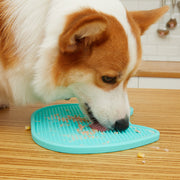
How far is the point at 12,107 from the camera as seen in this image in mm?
1071

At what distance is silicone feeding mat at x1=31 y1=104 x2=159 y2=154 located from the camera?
0.68 meters

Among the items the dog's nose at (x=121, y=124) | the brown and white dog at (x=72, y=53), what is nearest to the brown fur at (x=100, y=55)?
the brown and white dog at (x=72, y=53)

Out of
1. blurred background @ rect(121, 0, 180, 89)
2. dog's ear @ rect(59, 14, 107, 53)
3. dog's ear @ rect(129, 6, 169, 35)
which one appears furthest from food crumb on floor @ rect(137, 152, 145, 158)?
blurred background @ rect(121, 0, 180, 89)

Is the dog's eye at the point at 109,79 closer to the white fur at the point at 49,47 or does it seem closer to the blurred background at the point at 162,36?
the white fur at the point at 49,47

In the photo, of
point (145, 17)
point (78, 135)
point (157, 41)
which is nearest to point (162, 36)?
point (157, 41)

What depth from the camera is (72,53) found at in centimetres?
79

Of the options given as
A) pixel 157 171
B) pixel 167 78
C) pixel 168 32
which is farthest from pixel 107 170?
pixel 168 32

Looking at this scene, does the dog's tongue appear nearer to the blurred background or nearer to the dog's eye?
the dog's eye

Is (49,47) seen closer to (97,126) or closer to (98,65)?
(98,65)

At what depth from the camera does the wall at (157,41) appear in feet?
8.20

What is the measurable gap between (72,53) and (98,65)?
8cm

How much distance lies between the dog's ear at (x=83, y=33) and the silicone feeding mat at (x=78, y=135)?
0.23 meters

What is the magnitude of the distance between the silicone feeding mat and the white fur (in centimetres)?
6

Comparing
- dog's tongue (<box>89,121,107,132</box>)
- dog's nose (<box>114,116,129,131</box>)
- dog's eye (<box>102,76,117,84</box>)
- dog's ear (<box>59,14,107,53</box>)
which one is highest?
dog's ear (<box>59,14,107,53</box>)
